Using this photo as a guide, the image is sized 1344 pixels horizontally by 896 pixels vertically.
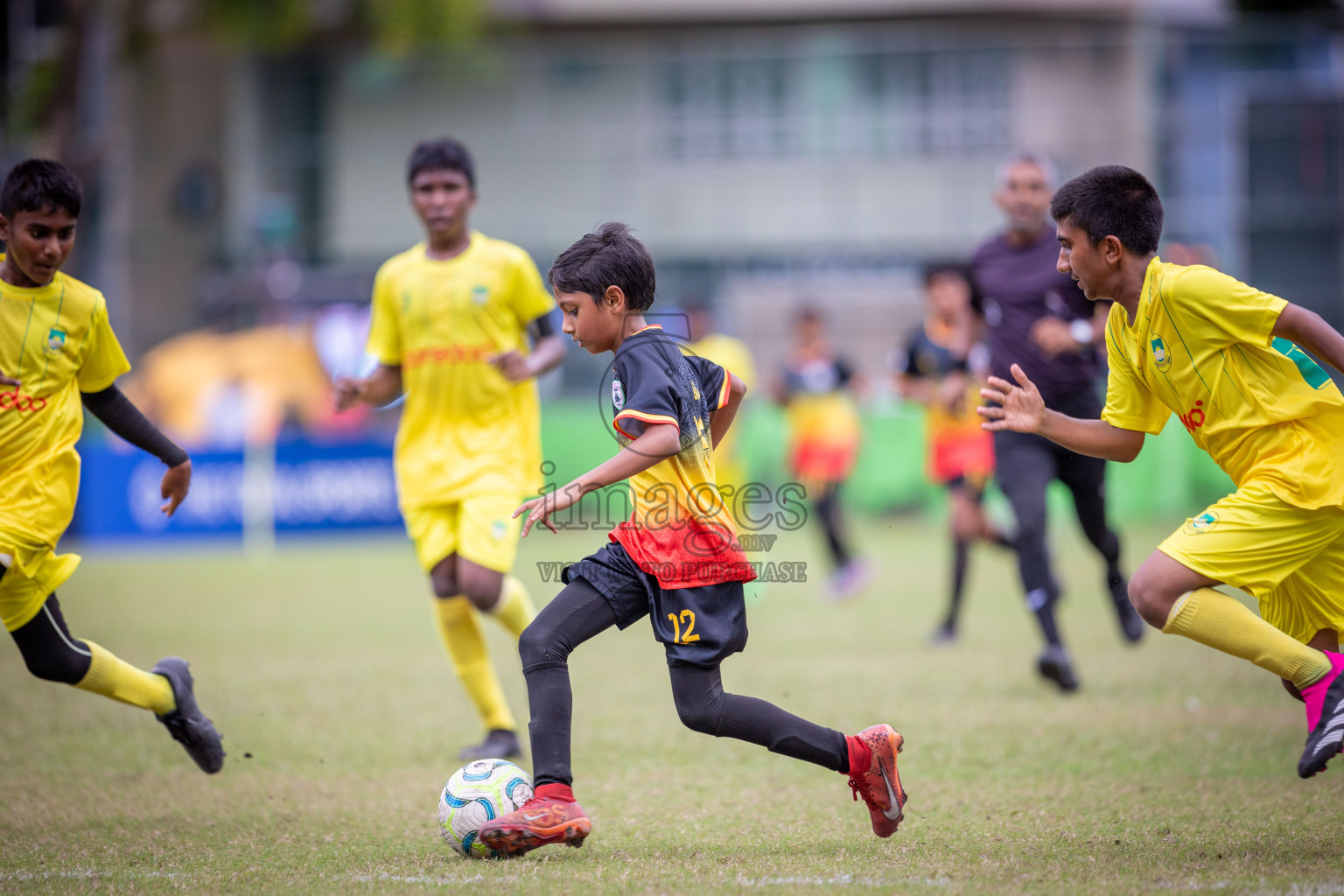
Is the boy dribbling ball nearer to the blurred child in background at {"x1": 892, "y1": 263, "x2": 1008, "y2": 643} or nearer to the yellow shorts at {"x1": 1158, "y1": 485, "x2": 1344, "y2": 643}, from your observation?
the yellow shorts at {"x1": 1158, "y1": 485, "x2": 1344, "y2": 643}

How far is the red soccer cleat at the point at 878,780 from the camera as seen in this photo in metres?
3.88

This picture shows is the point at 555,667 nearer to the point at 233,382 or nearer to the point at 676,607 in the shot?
the point at 676,607

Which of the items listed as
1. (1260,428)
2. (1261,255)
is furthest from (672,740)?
(1261,255)

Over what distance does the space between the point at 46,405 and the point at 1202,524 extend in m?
3.82

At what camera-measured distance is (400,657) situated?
27.3ft

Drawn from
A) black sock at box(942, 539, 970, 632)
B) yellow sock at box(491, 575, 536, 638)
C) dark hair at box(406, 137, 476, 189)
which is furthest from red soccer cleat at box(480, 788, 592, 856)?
black sock at box(942, 539, 970, 632)

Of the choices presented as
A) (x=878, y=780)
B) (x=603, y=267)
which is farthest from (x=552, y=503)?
(x=878, y=780)

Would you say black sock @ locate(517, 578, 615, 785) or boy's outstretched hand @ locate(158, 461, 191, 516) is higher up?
boy's outstretched hand @ locate(158, 461, 191, 516)

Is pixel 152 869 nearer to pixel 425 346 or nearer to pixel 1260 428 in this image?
pixel 425 346

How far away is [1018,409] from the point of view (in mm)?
4117

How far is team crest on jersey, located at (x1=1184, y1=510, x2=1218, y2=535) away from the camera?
151 inches

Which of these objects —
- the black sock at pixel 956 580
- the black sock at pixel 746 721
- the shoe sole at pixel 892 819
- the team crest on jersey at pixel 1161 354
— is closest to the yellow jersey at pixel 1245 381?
the team crest on jersey at pixel 1161 354

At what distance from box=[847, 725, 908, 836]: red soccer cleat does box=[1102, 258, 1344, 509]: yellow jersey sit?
137 cm

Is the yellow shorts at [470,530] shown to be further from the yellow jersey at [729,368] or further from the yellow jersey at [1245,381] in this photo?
the yellow jersey at [729,368]
